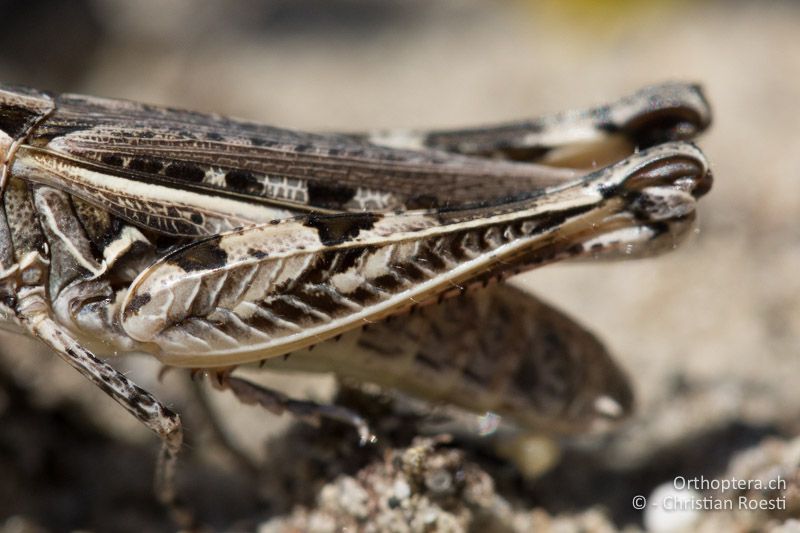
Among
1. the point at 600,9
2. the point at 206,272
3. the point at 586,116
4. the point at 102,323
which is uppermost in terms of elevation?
the point at 600,9

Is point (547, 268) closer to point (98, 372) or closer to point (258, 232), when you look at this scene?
point (258, 232)

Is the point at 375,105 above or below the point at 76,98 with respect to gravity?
above

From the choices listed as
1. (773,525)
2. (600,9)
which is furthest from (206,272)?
(600,9)

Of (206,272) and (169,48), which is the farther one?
(169,48)

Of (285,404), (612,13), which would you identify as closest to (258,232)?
(285,404)

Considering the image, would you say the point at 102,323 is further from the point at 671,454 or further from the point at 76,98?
the point at 671,454

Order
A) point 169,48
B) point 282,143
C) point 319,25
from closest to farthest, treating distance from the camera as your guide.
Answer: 1. point 282,143
2. point 169,48
3. point 319,25

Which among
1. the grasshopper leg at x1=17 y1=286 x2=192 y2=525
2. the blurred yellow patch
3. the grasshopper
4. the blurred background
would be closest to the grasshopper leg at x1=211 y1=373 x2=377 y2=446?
the grasshopper
